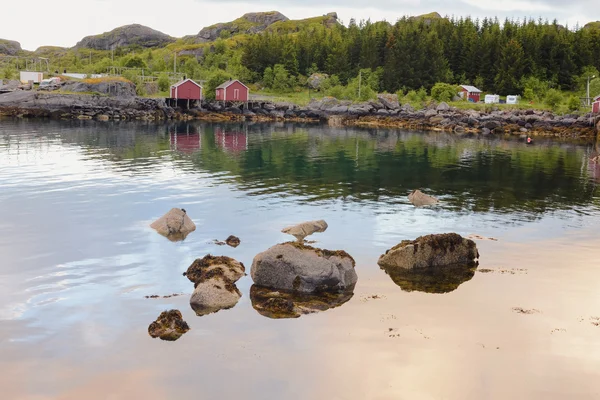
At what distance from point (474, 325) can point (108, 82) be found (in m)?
126

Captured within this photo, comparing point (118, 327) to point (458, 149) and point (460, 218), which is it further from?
point (458, 149)

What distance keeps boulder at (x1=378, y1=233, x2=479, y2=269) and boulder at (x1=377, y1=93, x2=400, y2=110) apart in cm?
11815

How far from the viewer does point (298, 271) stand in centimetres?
2198

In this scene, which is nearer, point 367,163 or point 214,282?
point 214,282

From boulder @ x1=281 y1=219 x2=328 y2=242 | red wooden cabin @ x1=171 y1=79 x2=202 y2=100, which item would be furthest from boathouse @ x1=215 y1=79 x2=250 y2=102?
boulder @ x1=281 y1=219 x2=328 y2=242

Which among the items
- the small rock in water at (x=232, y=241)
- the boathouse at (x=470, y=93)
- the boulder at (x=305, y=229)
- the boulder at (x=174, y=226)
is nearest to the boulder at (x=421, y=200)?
the boulder at (x=305, y=229)

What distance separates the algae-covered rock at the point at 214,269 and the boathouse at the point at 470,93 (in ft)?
438

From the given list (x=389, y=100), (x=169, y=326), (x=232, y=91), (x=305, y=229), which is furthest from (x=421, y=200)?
(x=389, y=100)

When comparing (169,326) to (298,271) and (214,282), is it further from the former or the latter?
(298,271)

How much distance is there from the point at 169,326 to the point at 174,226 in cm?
1208

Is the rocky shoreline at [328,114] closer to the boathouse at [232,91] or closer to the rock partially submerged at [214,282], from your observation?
the boathouse at [232,91]

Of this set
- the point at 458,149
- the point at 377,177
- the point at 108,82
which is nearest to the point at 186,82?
the point at 108,82

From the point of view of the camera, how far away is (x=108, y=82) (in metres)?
132

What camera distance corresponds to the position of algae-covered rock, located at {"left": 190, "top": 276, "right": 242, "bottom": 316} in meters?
20.4
